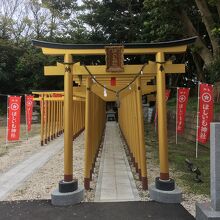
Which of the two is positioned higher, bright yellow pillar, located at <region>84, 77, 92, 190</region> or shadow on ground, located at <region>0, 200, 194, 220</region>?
bright yellow pillar, located at <region>84, 77, 92, 190</region>

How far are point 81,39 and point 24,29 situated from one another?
1478cm

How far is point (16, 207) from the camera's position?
5.85 metres

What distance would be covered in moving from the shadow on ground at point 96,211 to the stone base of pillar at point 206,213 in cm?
55

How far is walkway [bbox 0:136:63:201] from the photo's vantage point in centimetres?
736

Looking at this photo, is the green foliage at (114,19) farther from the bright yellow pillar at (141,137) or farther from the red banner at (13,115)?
the bright yellow pillar at (141,137)

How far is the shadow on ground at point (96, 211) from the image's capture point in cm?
525

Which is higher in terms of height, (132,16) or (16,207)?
(132,16)

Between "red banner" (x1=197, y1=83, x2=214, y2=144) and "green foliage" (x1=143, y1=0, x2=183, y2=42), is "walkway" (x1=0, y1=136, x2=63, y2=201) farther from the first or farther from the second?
"green foliage" (x1=143, y1=0, x2=183, y2=42)

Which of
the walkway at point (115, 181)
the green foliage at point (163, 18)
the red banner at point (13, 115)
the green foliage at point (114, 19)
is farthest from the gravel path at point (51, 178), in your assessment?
the green foliage at point (114, 19)

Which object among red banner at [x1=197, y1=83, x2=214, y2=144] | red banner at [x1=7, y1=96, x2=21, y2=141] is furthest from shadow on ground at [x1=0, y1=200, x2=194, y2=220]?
red banner at [x1=7, y1=96, x2=21, y2=141]

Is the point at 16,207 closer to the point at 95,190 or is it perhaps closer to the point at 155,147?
the point at 95,190

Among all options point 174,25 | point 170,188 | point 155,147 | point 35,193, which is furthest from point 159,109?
point 174,25

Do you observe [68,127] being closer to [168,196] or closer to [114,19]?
[168,196]

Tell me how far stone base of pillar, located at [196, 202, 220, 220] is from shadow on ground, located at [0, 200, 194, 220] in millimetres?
553
